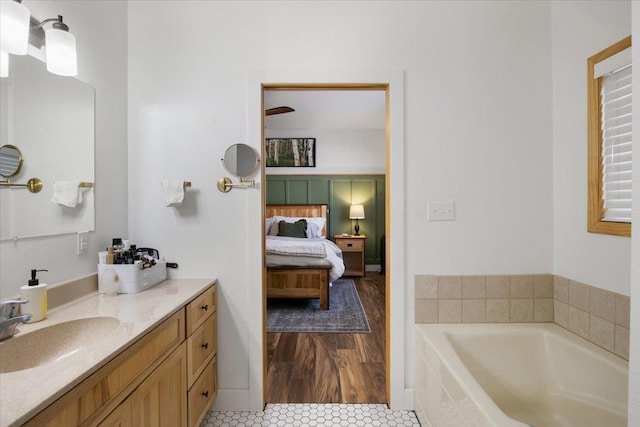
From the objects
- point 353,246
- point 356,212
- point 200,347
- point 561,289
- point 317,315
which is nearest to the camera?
point 200,347

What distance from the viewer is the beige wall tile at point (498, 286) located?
1946 millimetres

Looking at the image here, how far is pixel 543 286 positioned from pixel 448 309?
2.03ft

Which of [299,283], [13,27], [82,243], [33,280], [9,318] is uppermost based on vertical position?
[13,27]

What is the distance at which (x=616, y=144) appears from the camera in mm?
1548

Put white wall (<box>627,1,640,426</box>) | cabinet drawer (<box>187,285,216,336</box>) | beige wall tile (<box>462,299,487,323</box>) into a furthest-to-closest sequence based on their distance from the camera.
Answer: beige wall tile (<box>462,299,487,323</box>) → cabinet drawer (<box>187,285,216,336</box>) → white wall (<box>627,1,640,426</box>)

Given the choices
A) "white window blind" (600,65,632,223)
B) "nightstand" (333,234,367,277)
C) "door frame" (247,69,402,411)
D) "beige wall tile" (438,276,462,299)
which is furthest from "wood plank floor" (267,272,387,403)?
"nightstand" (333,234,367,277)

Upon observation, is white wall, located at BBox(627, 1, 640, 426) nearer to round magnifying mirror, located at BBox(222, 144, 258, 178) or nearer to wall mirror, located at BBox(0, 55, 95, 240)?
round magnifying mirror, located at BBox(222, 144, 258, 178)

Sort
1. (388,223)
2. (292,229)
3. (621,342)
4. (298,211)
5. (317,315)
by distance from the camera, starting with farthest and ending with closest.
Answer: (298,211) < (292,229) < (317,315) < (388,223) < (621,342)

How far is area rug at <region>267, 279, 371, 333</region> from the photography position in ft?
10.8

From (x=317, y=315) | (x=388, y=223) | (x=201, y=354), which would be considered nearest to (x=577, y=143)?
(x=388, y=223)

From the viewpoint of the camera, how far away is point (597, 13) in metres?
1.61

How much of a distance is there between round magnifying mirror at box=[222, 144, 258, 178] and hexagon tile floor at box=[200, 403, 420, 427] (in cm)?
151

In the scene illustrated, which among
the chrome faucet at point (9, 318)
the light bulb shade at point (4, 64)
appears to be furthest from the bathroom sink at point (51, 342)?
the light bulb shade at point (4, 64)

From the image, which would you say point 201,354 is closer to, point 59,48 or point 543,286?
point 59,48
